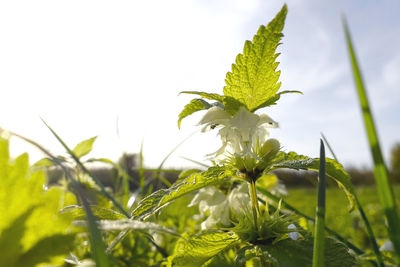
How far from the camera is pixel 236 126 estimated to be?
0.35 meters

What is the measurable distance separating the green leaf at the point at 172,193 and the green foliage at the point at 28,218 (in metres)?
0.11

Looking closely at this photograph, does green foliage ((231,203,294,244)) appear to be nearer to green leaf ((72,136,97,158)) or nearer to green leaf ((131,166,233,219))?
green leaf ((131,166,233,219))

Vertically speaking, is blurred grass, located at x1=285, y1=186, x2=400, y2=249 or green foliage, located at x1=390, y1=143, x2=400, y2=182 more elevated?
green foliage, located at x1=390, y1=143, x2=400, y2=182

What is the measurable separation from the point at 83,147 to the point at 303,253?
1.71 ft

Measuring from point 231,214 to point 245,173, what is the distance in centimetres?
19

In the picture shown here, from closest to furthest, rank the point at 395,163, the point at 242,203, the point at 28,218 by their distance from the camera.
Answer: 1. the point at 28,218
2. the point at 242,203
3. the point at 395,163

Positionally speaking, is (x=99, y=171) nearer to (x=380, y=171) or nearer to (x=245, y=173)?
(x=245, y=173)

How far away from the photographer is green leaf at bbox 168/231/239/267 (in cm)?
36

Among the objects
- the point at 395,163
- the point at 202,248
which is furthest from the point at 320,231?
the point at 395,163

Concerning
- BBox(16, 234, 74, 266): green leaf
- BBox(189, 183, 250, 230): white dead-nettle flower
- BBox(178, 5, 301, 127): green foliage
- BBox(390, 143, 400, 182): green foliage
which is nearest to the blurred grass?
BBox(189, 183, 250, 230): white dead-nettle flower

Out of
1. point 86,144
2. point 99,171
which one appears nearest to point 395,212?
point 86,144

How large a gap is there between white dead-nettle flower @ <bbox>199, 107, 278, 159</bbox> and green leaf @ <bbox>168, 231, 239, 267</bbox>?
0.10 meters

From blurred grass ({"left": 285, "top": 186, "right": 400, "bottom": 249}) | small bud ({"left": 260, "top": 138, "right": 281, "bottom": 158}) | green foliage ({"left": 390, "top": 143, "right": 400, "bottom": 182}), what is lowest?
blurred grass ({"left": 285, "top": 186, "right": 400, "bottom": 249})

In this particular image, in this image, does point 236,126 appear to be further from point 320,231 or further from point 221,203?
point 221,203
